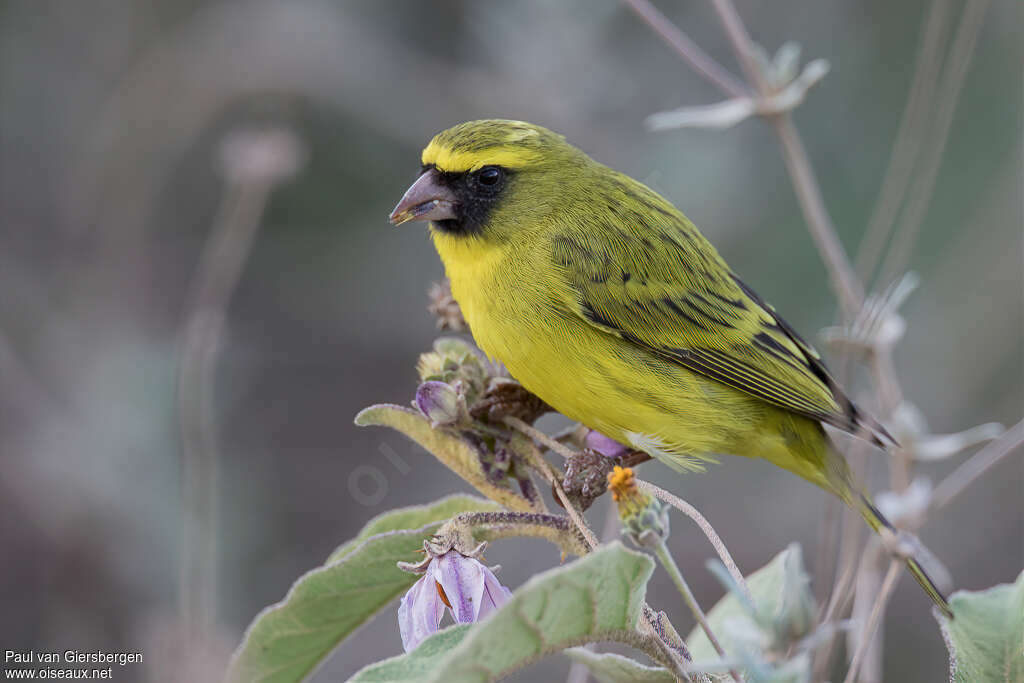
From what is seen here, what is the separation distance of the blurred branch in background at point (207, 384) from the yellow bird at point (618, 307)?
1.05m

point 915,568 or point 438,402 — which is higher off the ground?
point 438,402

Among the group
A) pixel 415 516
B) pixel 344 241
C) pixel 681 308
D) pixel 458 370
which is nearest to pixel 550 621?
pixel 415 516

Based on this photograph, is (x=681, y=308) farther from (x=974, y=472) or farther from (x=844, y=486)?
(x=974, y=472)

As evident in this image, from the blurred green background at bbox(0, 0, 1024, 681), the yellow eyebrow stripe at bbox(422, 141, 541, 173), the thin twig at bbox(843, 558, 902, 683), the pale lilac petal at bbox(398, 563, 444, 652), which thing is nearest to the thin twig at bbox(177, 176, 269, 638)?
the blurred green background at bbox(0, 0, 1024, 681)

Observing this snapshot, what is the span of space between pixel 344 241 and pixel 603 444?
3.53m

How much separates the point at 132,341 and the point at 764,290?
3.08 m

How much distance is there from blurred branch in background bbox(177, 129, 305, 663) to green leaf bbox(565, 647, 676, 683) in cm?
161

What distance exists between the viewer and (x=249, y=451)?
6.05 m

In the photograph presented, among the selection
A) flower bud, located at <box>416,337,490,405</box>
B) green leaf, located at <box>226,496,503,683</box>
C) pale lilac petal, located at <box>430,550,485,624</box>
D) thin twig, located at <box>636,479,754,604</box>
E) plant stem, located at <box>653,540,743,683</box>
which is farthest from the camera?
flower bud, located at <box>416,337,490,405</box>

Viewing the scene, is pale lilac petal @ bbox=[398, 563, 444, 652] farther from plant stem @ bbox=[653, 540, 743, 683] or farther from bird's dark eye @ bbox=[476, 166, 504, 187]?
bird's dark eye @ bbox=[476, 166, 504, 187]

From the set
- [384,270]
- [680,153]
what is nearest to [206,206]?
[384,270]

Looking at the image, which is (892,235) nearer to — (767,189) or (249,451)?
(767,189)

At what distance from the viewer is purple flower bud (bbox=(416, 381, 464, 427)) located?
78.1 inches

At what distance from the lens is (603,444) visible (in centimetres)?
272
